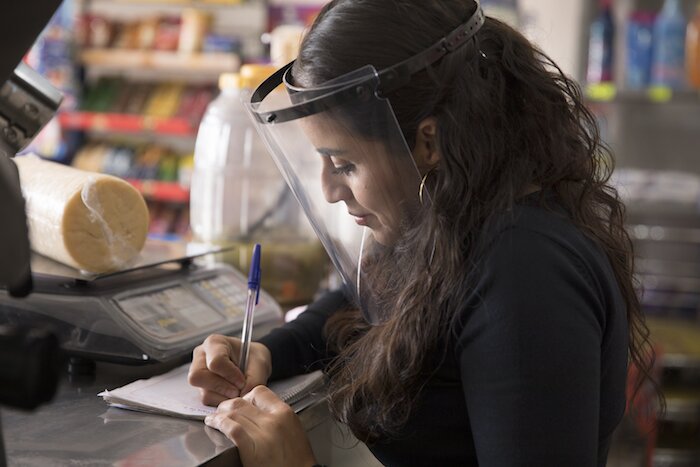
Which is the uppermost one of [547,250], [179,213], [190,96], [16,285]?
[16,285]

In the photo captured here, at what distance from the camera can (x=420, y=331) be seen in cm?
116

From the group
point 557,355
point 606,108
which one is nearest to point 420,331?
point 557,355

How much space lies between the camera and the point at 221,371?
4.32 feet

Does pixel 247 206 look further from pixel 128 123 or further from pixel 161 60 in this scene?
pixel 128 123

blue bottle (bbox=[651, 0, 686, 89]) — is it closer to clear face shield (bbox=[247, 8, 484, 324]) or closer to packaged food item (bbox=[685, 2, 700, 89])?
packaged food item (bbox=[685, 2, 700, 89])

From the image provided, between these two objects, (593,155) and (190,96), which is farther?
(190,96)

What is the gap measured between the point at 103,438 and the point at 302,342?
46cm

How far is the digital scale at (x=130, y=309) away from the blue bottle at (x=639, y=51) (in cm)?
249

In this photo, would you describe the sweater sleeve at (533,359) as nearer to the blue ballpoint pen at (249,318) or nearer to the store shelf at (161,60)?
the blue ballpoint pen at (249,318)

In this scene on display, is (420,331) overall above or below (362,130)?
below

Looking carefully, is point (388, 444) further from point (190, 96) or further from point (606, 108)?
point (190, 96)

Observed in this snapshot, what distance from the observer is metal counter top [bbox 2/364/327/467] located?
3.48 ft

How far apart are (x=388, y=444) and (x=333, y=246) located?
30cm

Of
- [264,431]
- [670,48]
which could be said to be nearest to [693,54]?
[670,48]
